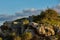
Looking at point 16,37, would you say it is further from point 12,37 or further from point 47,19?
point 47,19

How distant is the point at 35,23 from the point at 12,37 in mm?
3274

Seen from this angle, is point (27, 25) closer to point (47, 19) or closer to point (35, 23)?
point (35, 23)

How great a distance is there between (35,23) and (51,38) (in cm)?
363

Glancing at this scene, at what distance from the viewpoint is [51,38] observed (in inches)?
1153

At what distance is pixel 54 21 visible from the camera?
112 ft

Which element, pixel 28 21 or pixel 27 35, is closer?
pixel 27 35

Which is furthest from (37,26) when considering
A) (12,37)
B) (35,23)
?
(12,37)

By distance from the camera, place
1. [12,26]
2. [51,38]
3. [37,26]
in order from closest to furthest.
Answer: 1. [51,38]
2. [37,26]
3. [12,26]

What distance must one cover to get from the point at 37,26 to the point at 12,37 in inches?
124

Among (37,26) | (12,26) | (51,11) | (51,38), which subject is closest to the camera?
(51,38)

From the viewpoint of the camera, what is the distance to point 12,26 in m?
33.2

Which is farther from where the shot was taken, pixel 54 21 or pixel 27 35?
pixel 54 21

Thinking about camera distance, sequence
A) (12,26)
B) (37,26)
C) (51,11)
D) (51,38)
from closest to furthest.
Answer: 1. (51,38)
2. (37,26)
3. (12,26)
4. (51,11)

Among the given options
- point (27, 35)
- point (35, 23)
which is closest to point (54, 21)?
point (35, 23)
